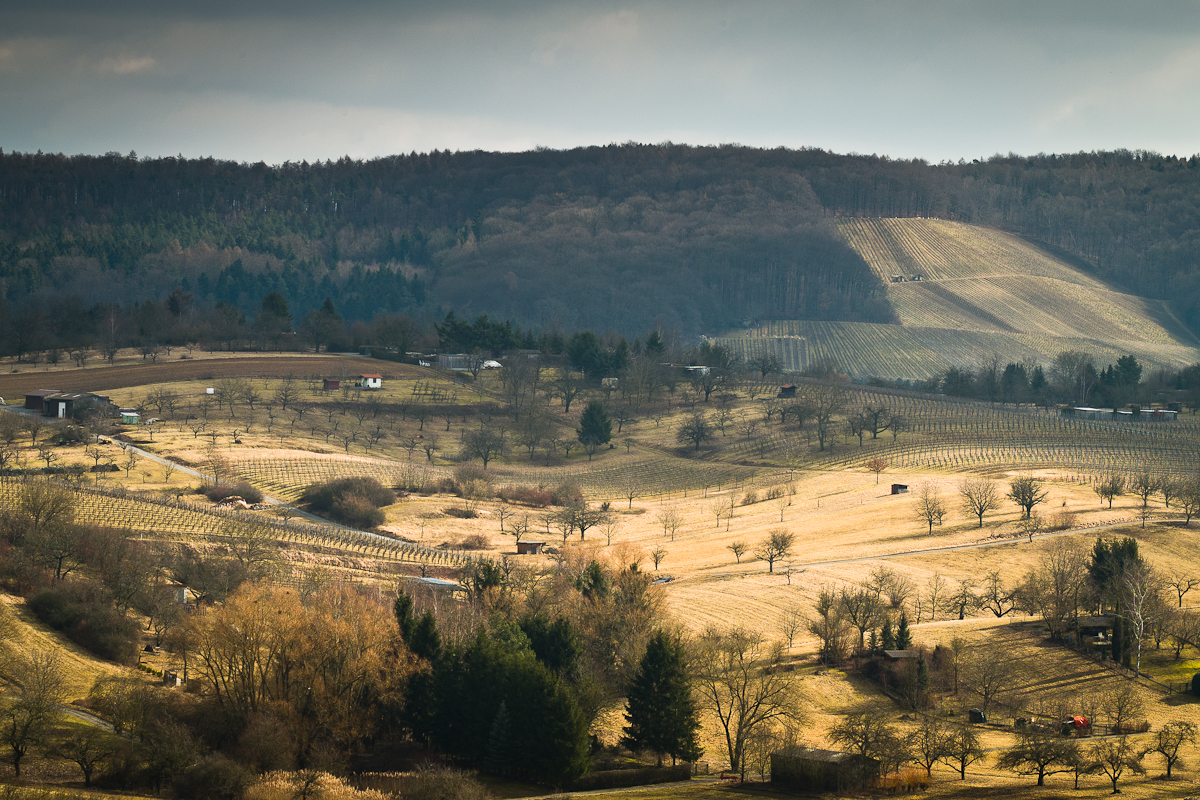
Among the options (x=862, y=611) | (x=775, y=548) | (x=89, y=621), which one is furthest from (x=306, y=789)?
(x=775, y=548)

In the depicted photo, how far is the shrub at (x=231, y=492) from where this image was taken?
297ft

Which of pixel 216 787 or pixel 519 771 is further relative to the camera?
pixel 519 771

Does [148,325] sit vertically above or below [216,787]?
above

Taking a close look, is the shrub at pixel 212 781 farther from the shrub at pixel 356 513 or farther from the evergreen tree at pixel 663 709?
the shrub at pixel 356 513

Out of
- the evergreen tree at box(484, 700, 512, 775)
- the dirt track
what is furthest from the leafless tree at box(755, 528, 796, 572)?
the dirt track

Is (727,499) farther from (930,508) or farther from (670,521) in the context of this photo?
(930,508)

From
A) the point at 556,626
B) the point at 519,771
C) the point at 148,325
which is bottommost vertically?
the point at 519,771

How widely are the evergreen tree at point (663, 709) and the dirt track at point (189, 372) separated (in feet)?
323

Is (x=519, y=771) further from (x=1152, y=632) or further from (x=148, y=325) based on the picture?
(x=148, y=325)

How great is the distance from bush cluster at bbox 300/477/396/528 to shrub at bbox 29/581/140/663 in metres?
35.4

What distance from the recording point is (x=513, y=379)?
14612cm

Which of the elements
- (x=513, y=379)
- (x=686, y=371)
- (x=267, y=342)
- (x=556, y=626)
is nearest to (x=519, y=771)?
(x=556, y=626)

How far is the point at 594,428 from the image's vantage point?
128500 millimetres

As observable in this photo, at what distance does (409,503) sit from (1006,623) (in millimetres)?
52001
